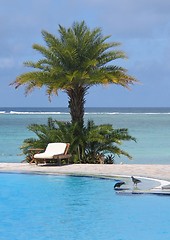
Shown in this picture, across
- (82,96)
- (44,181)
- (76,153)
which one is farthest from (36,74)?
(44,181)

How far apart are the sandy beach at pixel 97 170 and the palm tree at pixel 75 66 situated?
10.5 feet

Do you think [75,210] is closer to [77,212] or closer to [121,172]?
[77,212]

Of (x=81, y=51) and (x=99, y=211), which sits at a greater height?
(x=81, y=51)

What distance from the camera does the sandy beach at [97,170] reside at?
54.7 feet

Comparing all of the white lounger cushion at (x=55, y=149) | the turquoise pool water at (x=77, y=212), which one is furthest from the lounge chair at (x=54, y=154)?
the turquoise pool water at (x=77, y=212)

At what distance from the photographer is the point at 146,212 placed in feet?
39.2

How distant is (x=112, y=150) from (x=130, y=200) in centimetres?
863

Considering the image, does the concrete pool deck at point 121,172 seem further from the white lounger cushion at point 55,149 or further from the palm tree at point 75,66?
the palm tree at point 75,66

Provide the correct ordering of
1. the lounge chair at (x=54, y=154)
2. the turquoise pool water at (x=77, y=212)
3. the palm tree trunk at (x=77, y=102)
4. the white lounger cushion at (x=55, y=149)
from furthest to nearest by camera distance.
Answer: the palm tree trunk at (x=77, y=102)
the white lounger cushion at (x=55, y=149)
the lounge chair at (x=54, y=154)
the turquoise pool water at (x=77, y=212)

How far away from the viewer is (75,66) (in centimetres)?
2180

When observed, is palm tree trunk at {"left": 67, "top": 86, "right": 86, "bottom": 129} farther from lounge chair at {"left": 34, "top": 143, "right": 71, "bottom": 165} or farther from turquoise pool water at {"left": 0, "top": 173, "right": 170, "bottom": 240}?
turquoise pool water at {"left": 0, "top": 173, "right": 170, "bottom": 240}

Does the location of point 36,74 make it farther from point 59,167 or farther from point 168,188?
point 168,188

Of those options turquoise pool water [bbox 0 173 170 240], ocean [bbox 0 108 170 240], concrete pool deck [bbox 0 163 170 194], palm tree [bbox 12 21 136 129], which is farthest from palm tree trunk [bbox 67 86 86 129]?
turquoise pool water [bbox 0 173 170 240]

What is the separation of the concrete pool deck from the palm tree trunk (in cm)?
321
